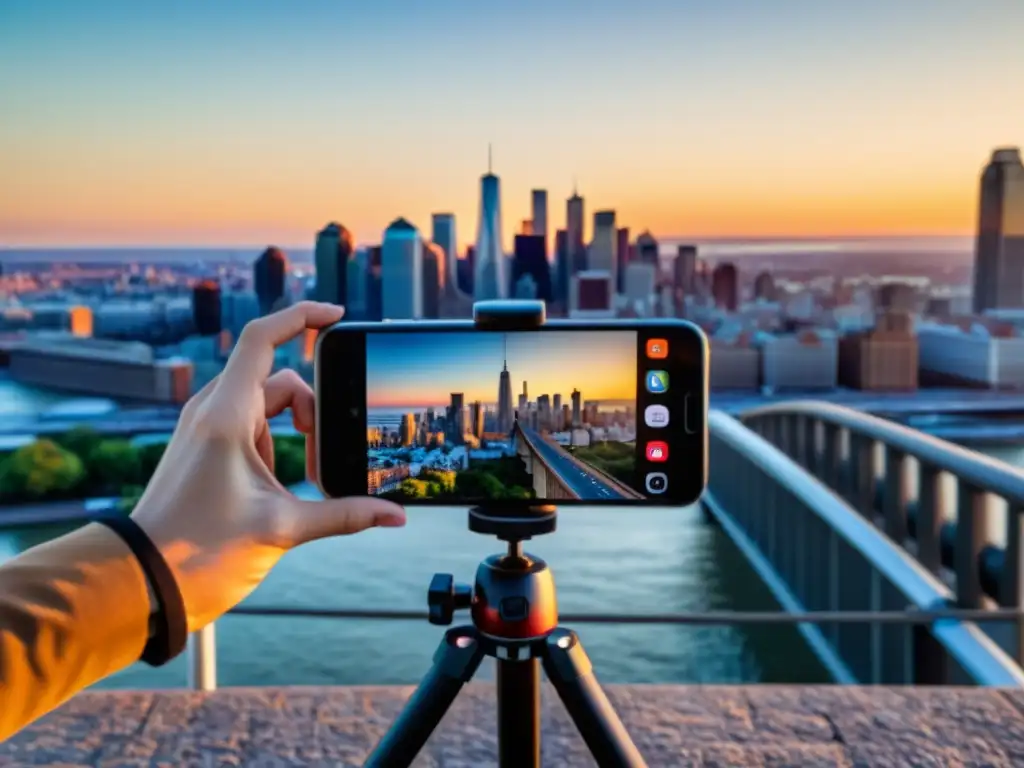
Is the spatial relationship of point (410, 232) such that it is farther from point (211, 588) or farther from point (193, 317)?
point (211, 588)

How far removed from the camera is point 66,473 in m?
20.2

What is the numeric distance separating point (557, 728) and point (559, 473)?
1.11 meters

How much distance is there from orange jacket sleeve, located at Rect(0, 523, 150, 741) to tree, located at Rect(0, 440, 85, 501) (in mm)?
20919

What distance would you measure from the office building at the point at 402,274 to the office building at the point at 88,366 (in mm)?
9067

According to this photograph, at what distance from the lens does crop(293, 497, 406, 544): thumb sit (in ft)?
2.20

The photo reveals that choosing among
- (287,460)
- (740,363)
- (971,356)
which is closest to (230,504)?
(287,460)

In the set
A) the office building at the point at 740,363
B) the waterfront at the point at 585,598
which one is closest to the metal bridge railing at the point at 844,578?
the waterfront at the point at 585,598

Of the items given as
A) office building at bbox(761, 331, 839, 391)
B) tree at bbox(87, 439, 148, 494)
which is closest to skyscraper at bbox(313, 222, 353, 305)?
tree at bbox(87, 439, 148, 494)

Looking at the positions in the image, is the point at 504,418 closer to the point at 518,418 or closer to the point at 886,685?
the point at 518,418

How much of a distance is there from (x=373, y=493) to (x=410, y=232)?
584 inches

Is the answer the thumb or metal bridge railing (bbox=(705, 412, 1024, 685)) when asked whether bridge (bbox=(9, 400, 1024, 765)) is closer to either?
metal bridge railing (bbox=(705, 412, 1024, 685))

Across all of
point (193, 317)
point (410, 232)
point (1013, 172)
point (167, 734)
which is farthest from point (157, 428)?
point (167, 734)

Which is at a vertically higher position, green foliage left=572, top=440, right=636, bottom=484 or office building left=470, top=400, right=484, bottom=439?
office building left=470, top=400, right=484, bottom=439

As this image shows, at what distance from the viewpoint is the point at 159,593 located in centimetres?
59
